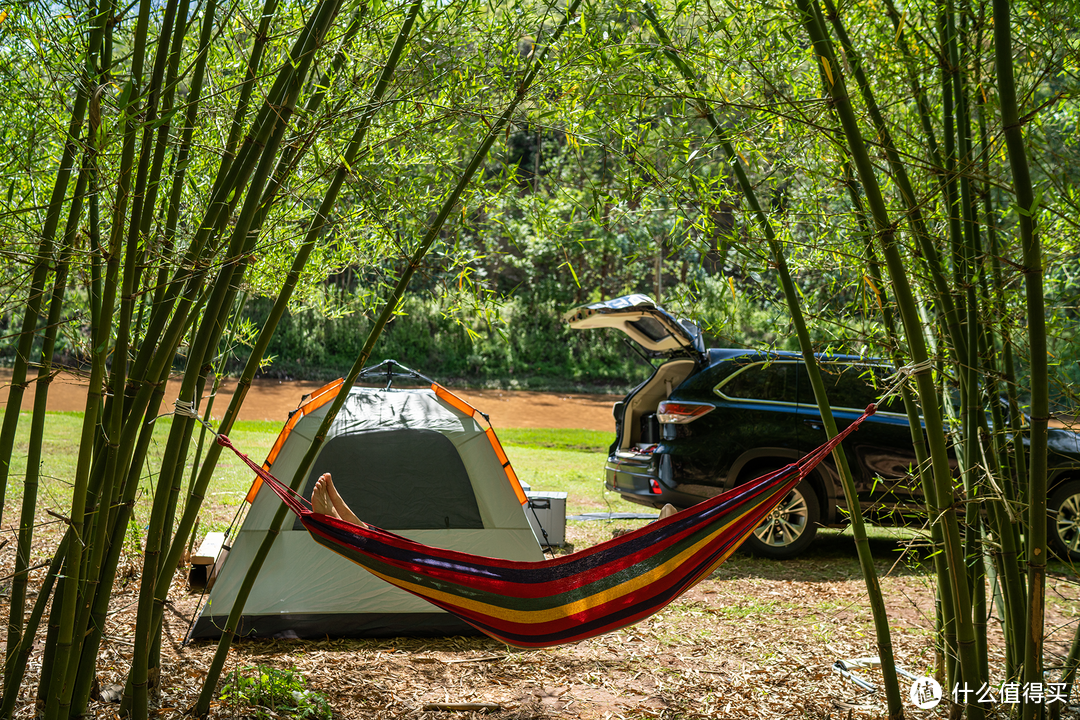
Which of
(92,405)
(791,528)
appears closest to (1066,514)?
(791,528)

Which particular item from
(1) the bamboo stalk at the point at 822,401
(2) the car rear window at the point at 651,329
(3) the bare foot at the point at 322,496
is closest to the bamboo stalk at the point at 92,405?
(3) the bare foot at the point at 322,496

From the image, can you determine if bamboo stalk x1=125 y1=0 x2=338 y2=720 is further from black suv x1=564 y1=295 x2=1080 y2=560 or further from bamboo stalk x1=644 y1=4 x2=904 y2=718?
black suv x1=564 y1=295 x2=1080 y2=560

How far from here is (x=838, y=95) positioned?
1.60 m

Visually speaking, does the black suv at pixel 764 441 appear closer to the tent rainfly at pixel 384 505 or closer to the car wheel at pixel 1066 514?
the car wheel at pixel 1066 514

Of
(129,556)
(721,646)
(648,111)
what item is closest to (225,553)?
(129,556)

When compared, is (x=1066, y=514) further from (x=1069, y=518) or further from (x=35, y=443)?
Result: (x=35, y=443)

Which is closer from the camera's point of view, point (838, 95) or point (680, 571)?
point (838, 95)

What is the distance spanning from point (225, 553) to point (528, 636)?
2091mm

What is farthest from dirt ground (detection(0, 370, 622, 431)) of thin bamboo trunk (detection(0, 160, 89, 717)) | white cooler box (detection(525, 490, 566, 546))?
thin bamboo trunk (detection(0, 160, 89, 717))

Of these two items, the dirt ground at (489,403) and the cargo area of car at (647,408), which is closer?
the cargo area of car at (647,408)

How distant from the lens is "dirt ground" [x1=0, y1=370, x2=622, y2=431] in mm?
12837

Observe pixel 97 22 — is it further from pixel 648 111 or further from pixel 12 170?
pixel 648 111

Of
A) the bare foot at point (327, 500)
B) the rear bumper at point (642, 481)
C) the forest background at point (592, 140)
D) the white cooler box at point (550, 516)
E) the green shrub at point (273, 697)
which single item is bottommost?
the green shrub at point (273, 697)

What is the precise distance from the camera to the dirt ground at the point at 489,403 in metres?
12.8
